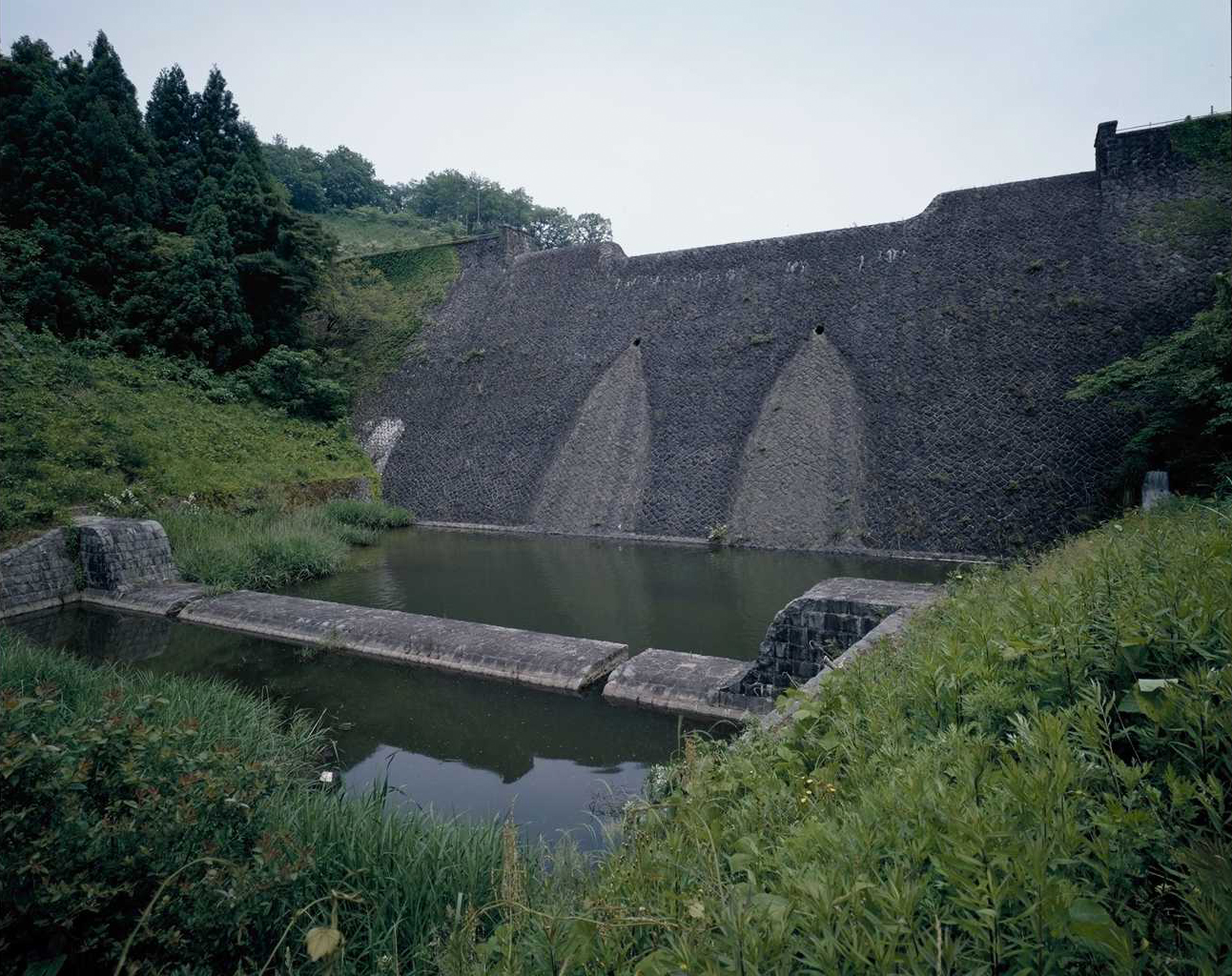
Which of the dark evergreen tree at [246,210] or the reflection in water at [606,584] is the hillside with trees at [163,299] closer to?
the dark evergreen tree at [246,210]

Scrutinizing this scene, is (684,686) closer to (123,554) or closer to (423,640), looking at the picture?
(423,640)

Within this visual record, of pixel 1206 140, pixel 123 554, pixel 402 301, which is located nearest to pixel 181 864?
pixel 123 554

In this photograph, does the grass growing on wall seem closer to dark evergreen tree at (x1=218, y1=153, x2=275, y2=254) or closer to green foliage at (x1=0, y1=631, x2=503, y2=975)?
dark evergreen tree at (x1=218, y1=153, x2=275, y2=254)

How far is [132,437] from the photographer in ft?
43.1

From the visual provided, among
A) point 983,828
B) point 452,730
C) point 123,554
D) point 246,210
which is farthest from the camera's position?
Answer: point 246,210

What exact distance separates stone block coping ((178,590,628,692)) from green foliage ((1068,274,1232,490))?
23.5 feet

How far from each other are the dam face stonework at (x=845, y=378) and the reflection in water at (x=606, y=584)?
4.92 feet

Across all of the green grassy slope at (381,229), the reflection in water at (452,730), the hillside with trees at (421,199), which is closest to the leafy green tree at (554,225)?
the hillside with trees at (421,199)

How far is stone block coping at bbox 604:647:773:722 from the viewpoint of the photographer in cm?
565

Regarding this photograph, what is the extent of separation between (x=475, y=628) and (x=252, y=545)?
5781 millimetres

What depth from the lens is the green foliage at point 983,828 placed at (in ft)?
3.91

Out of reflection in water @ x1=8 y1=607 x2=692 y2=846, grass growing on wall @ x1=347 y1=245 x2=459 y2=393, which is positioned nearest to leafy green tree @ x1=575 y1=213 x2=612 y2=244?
grass growing on wall @ x1=347 y1=245 x2=459 y2=393

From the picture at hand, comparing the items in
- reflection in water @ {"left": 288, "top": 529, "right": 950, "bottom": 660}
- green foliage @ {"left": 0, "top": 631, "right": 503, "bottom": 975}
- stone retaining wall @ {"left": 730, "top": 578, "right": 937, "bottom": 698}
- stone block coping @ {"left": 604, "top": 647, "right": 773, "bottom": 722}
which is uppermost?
green foliage @ {"left": 0, "top": 631, "right": 503, "bottom": 975}

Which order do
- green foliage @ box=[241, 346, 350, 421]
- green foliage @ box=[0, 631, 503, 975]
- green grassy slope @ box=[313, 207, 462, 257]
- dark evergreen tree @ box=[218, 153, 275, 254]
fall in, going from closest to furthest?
1. green foliage @ box=[0, 631, 503, 975]
2. green foliage @ box=[241, 346, 350, 421]
3. dark evergreen tree @ box=[218, 153, 275, 254]
4. green grassy slope @ box=[313, 207, 462, 257]
